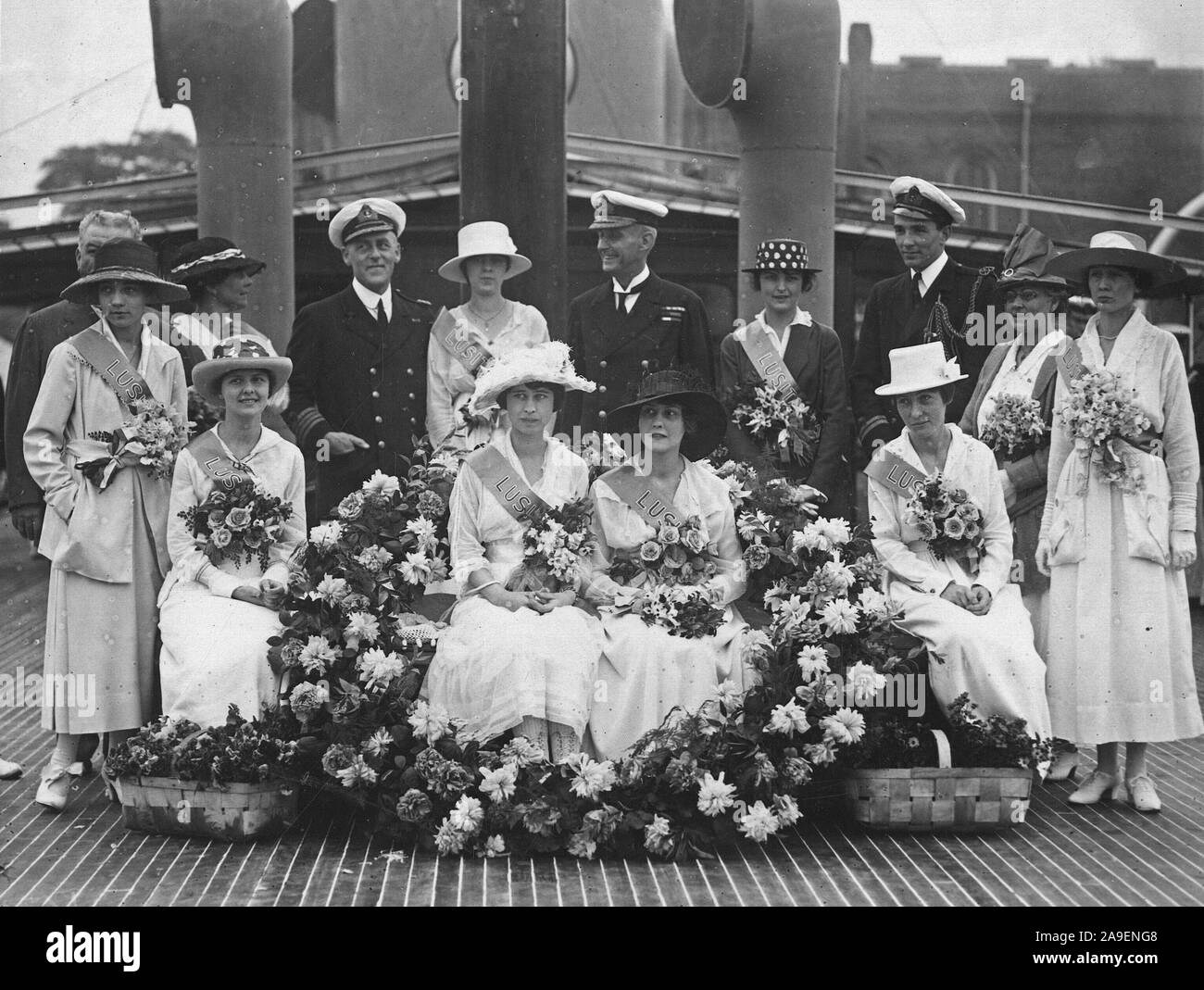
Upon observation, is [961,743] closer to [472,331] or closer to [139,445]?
[472,331]

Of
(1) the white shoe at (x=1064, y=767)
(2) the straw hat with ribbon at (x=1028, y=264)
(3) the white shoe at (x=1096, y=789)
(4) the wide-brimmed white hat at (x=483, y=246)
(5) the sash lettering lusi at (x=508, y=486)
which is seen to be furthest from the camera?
(4) the wide-brimmed white hat at (x=483, y=246)

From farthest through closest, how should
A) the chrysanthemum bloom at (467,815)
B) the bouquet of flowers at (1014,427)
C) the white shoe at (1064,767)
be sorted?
the white shoe at (1064,767) → the bouquet of flowers at (1014,427) → the chrysanthemum bloom at (467,815)

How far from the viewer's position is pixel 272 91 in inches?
417

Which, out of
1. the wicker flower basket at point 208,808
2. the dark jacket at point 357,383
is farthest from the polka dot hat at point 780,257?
the wicker flower basket at point 208,808

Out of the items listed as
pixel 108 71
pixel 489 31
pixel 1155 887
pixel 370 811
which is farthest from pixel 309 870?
pixel 108 71

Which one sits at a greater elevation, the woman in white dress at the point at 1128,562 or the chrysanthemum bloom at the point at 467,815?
the woman in white dress at the point at 1128,562

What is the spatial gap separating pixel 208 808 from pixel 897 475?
2809mm

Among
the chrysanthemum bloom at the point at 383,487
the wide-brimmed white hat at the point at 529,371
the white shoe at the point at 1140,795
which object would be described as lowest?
the white shoe at the point at 1140,795

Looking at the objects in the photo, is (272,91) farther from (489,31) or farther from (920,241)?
(920,241)

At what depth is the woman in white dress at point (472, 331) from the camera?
21.7 ft

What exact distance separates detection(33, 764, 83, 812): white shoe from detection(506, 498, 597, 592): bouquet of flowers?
1830mm

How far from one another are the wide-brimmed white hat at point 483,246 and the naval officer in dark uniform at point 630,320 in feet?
1.27

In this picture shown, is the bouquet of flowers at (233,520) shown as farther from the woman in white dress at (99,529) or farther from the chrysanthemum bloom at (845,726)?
the chrysanthemum bloom at (845,726)
